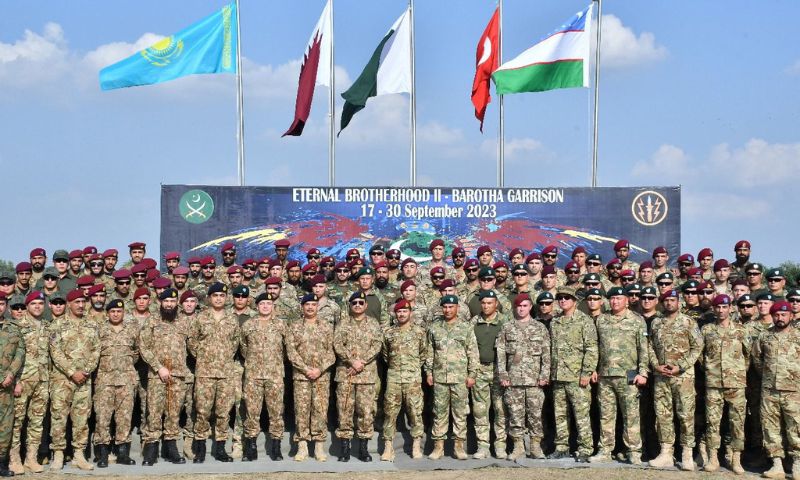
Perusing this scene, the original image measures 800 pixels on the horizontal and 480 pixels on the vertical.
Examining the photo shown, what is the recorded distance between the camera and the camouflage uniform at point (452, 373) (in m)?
9.20

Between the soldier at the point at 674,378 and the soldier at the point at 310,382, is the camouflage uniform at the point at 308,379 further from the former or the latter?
the soldier at the point at 674,378

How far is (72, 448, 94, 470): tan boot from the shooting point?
8883 millimetres

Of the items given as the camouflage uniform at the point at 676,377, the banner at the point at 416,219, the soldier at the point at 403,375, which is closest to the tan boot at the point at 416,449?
the soldier at the point at 403,375

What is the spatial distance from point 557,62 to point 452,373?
7.78 m

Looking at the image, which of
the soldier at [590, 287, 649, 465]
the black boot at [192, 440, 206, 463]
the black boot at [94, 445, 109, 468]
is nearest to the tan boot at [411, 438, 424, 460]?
the soldier at [590, 287, 649, 465]

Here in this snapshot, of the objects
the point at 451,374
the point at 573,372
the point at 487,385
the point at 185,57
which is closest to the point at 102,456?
the point at 451,374

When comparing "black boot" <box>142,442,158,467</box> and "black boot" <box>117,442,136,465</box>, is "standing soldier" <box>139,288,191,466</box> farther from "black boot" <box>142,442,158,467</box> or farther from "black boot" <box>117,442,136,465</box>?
"black boot" <box>117,442,136,465</box>

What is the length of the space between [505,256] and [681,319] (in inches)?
219

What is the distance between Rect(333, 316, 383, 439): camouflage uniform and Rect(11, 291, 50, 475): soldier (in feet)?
10.4

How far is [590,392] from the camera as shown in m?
A: 9.23

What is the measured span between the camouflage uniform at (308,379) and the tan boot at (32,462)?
9.06ft

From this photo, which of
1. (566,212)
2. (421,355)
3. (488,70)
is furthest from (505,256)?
(421,355)

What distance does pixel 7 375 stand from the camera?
8547 mm

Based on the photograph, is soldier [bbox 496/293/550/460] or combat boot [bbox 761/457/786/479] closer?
combat boot [bbox 761/457/786/479]
